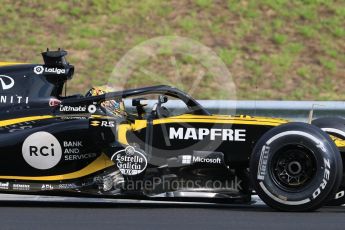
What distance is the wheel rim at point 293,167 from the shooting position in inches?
326

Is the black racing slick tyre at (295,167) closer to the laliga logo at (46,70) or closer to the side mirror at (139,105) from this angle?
the side mirror at (139,105)

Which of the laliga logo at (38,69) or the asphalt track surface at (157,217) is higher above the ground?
the laliga logo at (38,69)

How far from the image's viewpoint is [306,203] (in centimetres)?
817

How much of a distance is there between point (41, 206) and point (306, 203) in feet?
8.86

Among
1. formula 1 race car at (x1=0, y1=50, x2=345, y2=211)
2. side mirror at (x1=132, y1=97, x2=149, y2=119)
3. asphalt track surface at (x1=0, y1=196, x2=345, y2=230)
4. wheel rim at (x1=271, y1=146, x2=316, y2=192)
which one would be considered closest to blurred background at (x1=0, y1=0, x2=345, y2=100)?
side mirror at (x1=132, y1=97, x2=149, y2=119)

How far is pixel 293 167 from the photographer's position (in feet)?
27.4

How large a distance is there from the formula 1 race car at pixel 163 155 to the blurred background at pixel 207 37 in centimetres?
1071

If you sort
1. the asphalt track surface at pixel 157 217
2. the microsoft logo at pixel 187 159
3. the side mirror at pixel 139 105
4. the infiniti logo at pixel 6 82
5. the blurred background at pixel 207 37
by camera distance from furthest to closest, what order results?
the blurred background at pixel 207 37
the infiniti logo at pixel 6 82
the side mirror at pixel 139 105
the microsoft logo at pixel 187 159
the asphalt track surface at pixel 157 217

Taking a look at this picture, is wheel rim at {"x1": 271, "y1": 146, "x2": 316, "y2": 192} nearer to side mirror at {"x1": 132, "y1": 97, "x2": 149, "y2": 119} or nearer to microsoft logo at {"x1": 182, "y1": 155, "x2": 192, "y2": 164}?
microsoft logo at {"x1": 182, "y1": 155, "x2": 192, "y2": 164}

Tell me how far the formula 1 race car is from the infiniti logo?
3.62 feet

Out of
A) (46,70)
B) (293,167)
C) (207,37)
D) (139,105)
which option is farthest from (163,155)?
(207,37)

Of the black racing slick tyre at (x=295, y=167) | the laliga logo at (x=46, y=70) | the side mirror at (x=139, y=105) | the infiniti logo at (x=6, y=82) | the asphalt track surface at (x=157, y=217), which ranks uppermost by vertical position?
the laliga logo at (x=46, y=70)

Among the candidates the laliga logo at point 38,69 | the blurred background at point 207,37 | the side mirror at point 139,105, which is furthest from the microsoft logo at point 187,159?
the blurred background at point 207,37

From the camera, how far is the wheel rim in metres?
8.28
